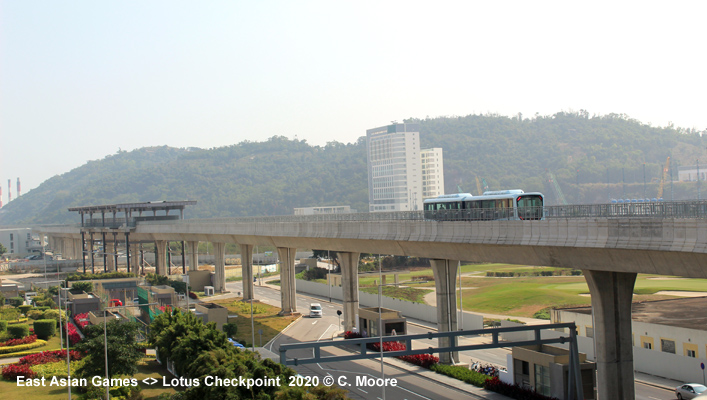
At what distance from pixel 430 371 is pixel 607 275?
17302 millimetres

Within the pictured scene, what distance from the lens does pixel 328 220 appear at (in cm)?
5641

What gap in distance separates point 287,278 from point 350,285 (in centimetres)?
1618

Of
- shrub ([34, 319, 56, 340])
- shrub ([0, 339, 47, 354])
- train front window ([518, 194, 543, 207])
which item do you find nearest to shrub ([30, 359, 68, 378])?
shrub ([0, 339, 47, 354])

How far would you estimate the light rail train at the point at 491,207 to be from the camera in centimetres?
3728

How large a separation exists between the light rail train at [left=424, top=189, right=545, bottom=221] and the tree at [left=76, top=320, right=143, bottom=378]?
21.2 meters

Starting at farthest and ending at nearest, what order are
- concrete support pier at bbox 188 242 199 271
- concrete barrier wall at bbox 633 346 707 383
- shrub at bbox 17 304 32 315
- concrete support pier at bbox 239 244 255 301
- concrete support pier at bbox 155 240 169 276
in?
concrete support pier at bbox 155 240 169 276, concrete support pier at bbox 188 242 199 271, concrete support pier at bbox 239 244 255 301, shrub at bbox 17 304 32 315, concrete barrier wall at bbox 633 346 707 383

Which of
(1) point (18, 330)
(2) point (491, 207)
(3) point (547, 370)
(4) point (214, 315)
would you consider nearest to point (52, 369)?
(1) point (18, 330)

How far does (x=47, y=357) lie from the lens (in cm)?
4534

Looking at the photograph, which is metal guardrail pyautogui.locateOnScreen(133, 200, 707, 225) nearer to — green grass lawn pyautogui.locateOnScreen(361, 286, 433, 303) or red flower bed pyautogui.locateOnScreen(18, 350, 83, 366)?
red flower bed pyautogui.locateOnScreen(18, 350, 83, 366)

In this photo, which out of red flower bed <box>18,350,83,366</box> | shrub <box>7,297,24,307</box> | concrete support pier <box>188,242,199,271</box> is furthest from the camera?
concrete support pier <box>188,242,199,271</box>

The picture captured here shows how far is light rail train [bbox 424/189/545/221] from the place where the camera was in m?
37.3

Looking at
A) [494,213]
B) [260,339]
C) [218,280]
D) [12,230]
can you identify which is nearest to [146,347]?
[260,339]

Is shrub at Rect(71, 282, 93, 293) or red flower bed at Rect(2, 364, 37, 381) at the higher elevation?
shrub at Rect(71, 282, 93, 293)

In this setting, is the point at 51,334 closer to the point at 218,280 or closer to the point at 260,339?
the point at 260,339
